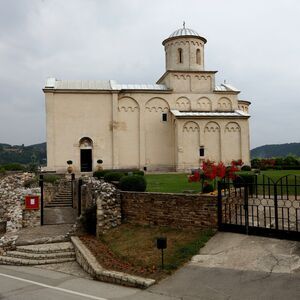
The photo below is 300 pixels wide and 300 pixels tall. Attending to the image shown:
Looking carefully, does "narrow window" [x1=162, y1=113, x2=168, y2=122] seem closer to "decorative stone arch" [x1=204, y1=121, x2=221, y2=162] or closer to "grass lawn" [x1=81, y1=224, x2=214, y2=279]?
"decorative stone arch" [x1=204, y1=121, x2=221, y2=162]

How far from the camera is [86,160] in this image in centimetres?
3769

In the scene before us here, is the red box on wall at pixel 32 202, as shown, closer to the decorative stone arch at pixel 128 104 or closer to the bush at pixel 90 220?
the bush at pixel 90 220

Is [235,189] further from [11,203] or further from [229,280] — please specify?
[11,203]

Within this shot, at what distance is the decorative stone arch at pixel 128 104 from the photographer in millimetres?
38375

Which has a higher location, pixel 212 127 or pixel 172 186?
pixel 212 127

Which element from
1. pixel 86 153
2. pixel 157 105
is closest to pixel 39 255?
pixel 86 153

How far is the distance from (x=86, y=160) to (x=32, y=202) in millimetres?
20599

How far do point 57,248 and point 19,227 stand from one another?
4.36m

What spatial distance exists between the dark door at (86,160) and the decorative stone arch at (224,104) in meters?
14.6

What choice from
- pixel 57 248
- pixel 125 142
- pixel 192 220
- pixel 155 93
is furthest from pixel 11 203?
pixel 155 93

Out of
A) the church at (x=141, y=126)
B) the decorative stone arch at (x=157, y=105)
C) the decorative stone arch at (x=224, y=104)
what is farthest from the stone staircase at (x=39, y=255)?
the decorative stone arch at (x=224, y=104)

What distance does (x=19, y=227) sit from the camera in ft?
55.0

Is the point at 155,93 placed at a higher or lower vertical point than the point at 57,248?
higher

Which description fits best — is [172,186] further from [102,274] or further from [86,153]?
[86,153]
